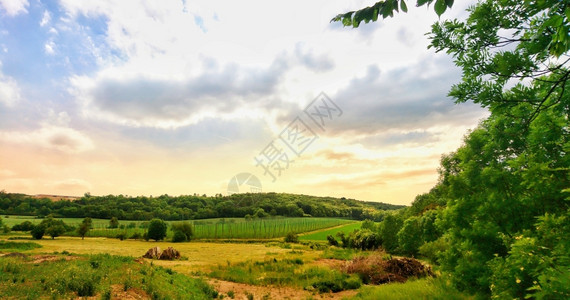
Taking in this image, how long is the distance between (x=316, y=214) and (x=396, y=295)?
120 meters

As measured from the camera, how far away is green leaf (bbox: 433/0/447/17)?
2122mm

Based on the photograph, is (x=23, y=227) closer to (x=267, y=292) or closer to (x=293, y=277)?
(x=293, y=277)

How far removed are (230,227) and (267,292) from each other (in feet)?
246

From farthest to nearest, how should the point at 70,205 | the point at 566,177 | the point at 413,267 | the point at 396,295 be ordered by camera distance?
the point at 70,205 → the point at 413,267 → the point at 396,295 → the point at 566,177

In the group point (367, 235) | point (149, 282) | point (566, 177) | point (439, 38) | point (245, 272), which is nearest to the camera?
point (439, 38)

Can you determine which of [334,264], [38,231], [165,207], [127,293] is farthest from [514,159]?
[165,207]

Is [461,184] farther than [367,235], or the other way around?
[367,235]

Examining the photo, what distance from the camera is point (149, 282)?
1295cm

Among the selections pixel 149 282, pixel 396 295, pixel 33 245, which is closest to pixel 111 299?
pixel 149 282

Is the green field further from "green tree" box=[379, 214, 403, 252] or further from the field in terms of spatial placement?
the field

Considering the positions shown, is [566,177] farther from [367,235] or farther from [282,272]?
[367,235]

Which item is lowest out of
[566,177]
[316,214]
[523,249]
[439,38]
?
[316,214]

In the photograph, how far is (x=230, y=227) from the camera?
87.9 meters

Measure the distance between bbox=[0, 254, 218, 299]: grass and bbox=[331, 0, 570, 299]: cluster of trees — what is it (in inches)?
487
